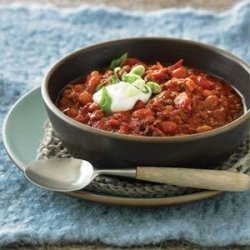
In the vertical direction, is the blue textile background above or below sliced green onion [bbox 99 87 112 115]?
below

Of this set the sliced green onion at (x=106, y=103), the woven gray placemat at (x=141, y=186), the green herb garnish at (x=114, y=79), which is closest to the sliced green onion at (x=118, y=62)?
the green herb garnish at (x=114, y=79)

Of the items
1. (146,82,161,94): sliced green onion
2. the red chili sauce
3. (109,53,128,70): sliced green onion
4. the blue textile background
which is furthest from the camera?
(109,53,128,70): sliced green onion

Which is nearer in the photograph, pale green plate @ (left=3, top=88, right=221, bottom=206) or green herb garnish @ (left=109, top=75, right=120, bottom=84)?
pale green plate @ (left=3, top=88, right=221, bottom=206)

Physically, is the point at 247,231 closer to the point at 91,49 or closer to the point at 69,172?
the point at 69,172

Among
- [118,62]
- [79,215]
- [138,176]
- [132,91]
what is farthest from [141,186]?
[118,62]

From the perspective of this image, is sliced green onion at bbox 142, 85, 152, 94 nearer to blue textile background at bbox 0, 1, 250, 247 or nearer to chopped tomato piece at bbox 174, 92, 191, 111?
chopped tomato piece at bbox 174, 92, 191, 111

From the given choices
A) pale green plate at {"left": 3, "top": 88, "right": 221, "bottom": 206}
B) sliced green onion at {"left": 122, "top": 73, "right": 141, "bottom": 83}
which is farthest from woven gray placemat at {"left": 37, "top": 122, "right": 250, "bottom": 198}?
sliced green onion at {"left": 122, "top": 73, "right": 141, "bottom": 83}

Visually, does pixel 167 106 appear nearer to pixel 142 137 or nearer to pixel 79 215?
pixel 142 137

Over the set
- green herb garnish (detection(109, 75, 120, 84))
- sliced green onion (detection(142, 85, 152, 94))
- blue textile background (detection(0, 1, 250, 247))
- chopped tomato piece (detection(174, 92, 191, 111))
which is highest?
chopped tomato piece (detection(174, 92, 191, 111))
